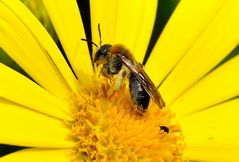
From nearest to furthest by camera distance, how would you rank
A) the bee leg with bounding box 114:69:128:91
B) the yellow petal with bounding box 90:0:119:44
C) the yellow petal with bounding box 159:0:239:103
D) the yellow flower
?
1. the yellow flower
2. the bee leg with bounding box 114:69:128:91
3. the yellow petal with bounding box 90:0:119:44
4. the yellow petal with bounding box 159:0:239:103

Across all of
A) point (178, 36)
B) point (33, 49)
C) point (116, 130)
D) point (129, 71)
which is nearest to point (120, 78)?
point (129, 71)

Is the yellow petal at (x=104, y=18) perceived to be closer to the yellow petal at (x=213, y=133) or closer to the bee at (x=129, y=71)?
the bee at (x=129, y=71)

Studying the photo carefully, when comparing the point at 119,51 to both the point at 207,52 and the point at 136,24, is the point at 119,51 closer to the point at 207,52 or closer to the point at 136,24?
the point at 136,24

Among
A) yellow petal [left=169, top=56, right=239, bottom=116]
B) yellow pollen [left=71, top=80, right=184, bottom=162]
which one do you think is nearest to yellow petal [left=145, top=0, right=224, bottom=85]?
yellow petal [left=169, top=56, right=239, bottom=116]

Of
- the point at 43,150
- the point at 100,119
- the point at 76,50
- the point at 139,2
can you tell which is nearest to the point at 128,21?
the point at 139,2

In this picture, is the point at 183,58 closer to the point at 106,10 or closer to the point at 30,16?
the point at 106,10

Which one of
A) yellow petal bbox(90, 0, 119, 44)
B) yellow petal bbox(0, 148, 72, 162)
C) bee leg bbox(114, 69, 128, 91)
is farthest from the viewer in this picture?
yellow petal bbox(90, 0, 119, 44)

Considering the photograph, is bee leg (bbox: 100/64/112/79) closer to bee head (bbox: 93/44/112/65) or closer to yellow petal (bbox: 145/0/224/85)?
bee head (bbox: 93/44/112/65)
